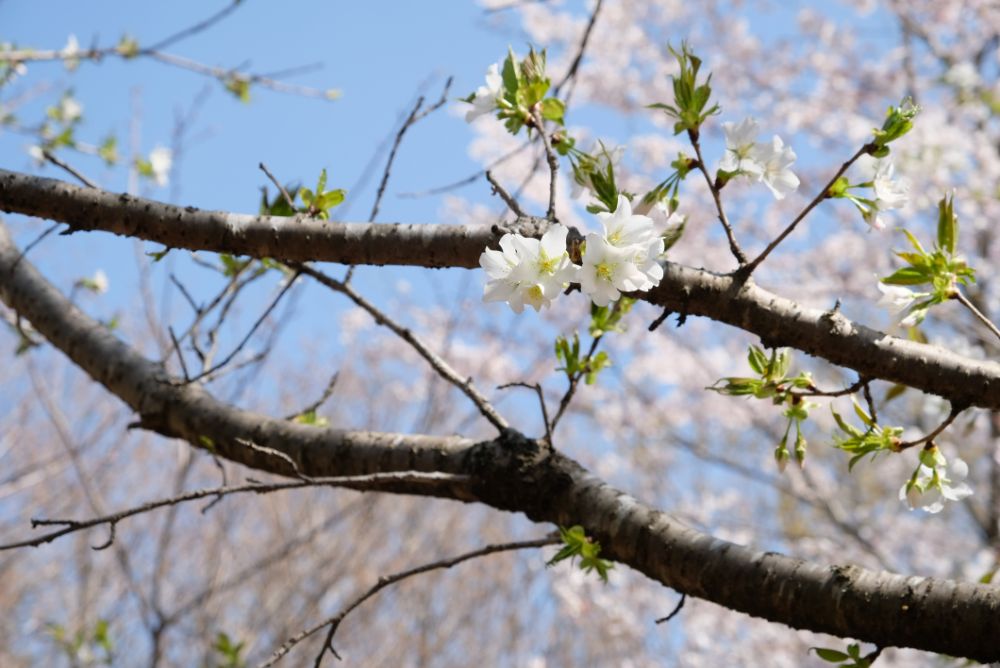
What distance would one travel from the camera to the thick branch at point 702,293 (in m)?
1.12

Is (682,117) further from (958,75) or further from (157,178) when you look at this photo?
(958,75)

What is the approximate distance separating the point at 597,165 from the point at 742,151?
196mm

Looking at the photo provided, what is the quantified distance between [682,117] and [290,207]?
0.62 m

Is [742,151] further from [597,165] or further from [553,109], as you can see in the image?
[553,109]

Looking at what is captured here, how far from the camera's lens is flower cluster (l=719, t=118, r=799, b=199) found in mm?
1158

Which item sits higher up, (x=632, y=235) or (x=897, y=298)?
(x=897, y=298)

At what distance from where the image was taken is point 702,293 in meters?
1.12

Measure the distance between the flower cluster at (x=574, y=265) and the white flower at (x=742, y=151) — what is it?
0.81ft

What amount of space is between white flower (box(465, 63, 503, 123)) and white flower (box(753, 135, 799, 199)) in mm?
397

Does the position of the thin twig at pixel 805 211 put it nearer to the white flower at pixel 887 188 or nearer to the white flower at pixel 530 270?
the white flower at pixel 887 188

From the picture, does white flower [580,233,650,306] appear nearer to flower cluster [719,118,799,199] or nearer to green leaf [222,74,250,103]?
flower cluster [719,118,799,199]

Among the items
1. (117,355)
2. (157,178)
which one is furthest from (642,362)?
(117,355)

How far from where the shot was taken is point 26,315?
1758 millimetres

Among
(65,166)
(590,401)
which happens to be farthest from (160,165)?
(590,401)
